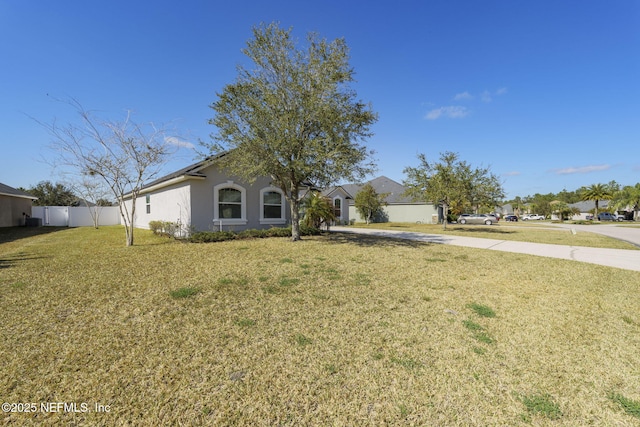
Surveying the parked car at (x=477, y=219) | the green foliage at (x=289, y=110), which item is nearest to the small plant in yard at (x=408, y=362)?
the green foliage at (x=289, y=110)

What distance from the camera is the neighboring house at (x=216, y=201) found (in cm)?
1238

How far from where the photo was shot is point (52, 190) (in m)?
38.5

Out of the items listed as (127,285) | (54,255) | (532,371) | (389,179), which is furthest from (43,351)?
(389,179)

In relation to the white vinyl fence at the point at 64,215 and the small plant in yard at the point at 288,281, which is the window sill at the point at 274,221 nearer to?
the small plant in yard at the point at 288,281

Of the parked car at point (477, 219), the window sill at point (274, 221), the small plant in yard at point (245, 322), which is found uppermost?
the window sill at point (274, 221)

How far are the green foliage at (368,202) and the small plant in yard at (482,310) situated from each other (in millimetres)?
24379

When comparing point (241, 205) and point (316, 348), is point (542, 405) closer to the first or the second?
point (316, 348)

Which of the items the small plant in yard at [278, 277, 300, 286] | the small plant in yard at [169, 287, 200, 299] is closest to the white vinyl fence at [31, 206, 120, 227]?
the small plant in yard at [169, 287, 200, 299]

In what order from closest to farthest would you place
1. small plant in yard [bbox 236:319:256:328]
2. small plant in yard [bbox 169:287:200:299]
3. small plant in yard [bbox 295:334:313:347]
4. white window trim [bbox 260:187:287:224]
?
1. small plant in yard [bbox 295:334:313:347]
2. small plant in yard [bbox 236:319:256:328]
3. small plant in yard [bbox 169:287:200:299]
4. white window trim [bbox 260:187:287:224]

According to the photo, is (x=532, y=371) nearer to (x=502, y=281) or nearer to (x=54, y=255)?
(x=502, y=281)

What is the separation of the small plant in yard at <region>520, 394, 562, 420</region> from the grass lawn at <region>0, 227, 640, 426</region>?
0.01 meters

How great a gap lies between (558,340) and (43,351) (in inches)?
253

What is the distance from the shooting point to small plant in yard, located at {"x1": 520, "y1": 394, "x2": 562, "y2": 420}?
2427 millimetres

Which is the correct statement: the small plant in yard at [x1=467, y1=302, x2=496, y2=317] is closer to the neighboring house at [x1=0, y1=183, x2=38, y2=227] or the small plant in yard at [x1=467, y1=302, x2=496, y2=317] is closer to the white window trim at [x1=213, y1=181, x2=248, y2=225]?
the white window trim at [x1=213, y1=181, x2=248, y2=225]
